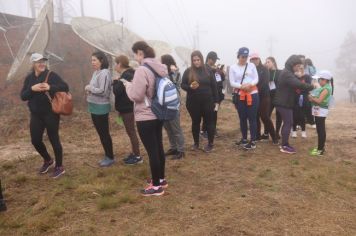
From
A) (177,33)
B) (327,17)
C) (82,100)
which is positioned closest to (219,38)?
(177,33)

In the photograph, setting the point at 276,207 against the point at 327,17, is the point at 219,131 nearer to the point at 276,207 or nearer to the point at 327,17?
the point at 276,207

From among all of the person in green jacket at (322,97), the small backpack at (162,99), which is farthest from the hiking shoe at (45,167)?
the person in green jacket at (322,97)

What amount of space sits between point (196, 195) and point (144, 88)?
5.17 ft

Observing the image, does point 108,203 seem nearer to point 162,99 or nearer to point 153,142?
point 153,142

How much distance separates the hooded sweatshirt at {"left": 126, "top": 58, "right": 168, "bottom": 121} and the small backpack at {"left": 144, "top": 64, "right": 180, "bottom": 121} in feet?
0.14

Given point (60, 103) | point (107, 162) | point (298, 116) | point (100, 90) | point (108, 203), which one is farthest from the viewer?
point (298, 116)

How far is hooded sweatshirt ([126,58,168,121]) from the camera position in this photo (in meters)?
4.37

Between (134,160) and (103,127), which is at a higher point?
(103,127)

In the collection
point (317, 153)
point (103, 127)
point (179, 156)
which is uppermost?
point (103, 127)

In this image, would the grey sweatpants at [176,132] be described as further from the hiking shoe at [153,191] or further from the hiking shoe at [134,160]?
the hiking shoe at [153,191]

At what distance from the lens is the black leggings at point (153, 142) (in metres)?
4.50

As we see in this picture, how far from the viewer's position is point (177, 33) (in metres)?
132

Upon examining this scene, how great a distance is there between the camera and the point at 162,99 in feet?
14.4

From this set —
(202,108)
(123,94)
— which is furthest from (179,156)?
(123,94)
